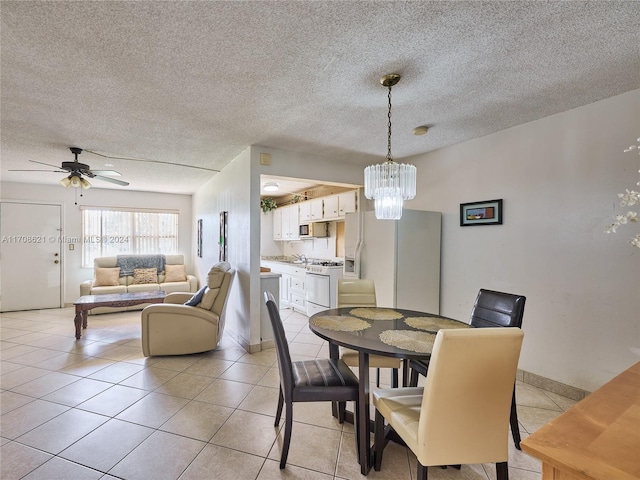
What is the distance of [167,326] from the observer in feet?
11.0

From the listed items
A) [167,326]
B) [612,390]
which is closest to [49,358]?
[167,326]

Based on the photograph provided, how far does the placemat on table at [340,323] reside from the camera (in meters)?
2.00

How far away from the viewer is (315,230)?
5785mm

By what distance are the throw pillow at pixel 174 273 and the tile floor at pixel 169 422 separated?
268 cm

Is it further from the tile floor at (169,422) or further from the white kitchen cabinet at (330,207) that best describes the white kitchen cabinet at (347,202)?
the tile floor at (169,422)

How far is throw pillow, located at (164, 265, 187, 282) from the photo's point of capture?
245 inches

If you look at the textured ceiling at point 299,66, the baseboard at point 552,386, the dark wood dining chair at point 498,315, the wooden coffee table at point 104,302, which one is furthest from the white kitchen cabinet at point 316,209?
the baseboard at point 552,386

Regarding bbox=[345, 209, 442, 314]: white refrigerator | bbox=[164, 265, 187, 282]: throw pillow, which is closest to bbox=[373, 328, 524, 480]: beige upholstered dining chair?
bbox=[345, 209, 442, 314]: white refrigerator

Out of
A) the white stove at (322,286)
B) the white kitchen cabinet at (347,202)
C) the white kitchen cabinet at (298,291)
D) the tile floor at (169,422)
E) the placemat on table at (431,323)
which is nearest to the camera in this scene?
the tile floor at (169,422)

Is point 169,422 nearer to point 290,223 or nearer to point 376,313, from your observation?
point 376,313

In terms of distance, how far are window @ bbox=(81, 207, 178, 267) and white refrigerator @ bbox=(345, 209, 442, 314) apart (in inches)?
201

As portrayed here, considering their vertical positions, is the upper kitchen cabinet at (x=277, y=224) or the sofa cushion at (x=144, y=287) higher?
the upper kitchen cabinet at (x=277, y=224)

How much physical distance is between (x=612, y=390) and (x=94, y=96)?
3.51m

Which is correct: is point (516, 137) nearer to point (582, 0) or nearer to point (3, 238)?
point (582, 0)
